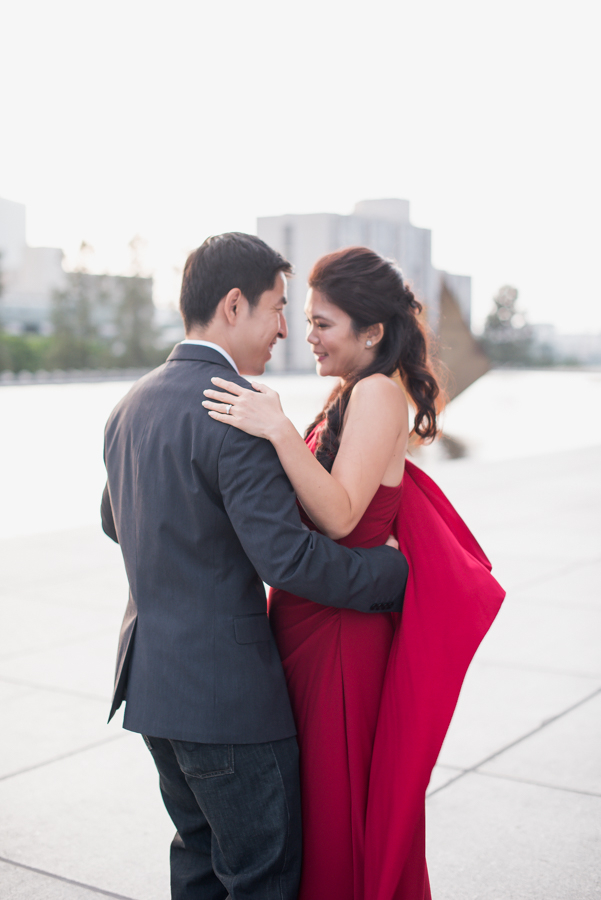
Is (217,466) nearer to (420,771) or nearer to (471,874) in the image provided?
(420,771)

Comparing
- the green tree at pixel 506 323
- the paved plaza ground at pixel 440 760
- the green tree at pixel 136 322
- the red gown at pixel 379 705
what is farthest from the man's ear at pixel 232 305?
the green tree at pixel 506 323

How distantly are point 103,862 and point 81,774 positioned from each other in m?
0.71

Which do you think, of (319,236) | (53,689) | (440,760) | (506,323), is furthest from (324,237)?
(440,760)

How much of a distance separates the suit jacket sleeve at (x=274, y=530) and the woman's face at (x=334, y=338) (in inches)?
21.2

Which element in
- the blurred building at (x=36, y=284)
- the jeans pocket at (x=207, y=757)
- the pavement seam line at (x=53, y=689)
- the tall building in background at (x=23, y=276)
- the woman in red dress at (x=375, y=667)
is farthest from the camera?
the tall building in background at (x=23, y=276)

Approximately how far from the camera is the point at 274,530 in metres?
1.86

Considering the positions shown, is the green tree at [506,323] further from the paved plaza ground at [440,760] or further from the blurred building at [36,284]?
the paved plaza ground at [440,760]

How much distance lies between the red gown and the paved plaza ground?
87 centimetres

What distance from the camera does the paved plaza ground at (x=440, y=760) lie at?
2984 mm

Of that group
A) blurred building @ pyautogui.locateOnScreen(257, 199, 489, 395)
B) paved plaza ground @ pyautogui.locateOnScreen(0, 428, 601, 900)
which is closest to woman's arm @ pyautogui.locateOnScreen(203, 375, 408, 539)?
paved plaza ground @ pyautogui.locateOnScreen(0, 428, 601, 900)

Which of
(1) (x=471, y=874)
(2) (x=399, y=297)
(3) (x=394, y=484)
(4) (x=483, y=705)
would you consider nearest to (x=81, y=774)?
(1) (x=471, y=874)

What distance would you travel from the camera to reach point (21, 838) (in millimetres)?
3207

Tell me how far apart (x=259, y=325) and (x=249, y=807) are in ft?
3.57

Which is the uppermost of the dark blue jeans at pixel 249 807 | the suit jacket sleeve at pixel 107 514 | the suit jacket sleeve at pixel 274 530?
the suit jacket sleeve at pixel 274 530
